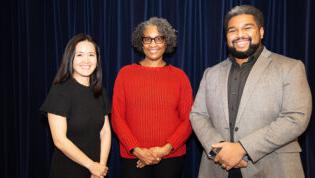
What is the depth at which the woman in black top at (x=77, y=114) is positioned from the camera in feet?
6.87

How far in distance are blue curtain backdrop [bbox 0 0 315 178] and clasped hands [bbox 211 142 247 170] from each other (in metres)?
1.11

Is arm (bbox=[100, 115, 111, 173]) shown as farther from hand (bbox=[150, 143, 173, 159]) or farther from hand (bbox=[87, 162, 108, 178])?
hand (bbox=[150, 143, 173, 159])

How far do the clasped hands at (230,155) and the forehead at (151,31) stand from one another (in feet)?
3.30

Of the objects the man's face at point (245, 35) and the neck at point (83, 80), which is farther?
the neck at point (83, 80)

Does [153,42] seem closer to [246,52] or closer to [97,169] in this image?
[246,52]

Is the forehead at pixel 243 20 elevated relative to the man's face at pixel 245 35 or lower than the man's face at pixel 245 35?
elevated

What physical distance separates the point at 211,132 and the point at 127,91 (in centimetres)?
76

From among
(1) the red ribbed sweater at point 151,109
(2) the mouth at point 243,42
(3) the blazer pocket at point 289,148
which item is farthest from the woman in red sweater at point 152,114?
(3) the blazer pocket at point 289,148

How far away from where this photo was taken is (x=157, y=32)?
8.45ft

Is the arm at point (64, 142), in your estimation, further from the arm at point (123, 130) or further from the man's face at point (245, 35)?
the man's face at point (245, 35)

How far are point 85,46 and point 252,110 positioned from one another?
1170 millimetres

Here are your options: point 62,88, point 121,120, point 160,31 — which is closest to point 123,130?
point 121,120

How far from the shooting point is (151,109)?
8.22ft

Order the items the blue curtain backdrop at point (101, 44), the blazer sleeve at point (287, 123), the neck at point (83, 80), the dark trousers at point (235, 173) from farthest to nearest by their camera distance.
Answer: the blue curtain backdrop at point (101, 44) → the neck at point (83, 80) → the dark trousers at point (235, 173) → the blazer sleeve at point (287, 123)
